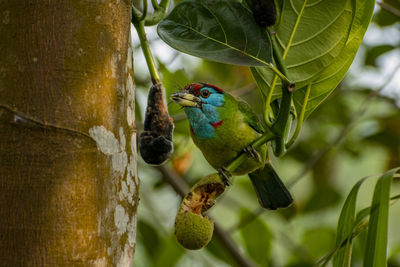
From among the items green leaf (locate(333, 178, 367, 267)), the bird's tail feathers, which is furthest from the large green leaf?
the bird's tail feathers

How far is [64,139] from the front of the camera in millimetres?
1021

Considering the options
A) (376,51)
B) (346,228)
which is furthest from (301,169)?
(346,228)

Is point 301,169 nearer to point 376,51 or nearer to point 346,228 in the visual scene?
point 376,51

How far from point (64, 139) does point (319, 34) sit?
0.63 meters

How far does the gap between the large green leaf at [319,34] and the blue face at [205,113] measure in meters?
0.87

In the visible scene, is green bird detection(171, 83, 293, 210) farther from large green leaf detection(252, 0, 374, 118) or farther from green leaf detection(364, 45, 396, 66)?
green leaf detection(364, 45, 396, 66)

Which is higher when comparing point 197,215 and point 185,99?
point 197,215

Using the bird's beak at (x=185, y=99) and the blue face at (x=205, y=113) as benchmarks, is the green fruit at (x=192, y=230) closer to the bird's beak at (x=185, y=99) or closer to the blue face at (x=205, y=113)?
the bird's beak at (x=185, y=99)

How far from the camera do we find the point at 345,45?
4.16ft

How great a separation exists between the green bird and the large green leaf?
0.74m

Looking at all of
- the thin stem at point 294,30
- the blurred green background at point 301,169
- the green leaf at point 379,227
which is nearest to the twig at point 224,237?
the blurred green background at point 301,169

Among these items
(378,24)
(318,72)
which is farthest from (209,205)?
(378,24)

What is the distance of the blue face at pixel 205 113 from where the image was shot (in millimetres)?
2121

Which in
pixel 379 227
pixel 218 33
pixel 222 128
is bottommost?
pixel 222 128
